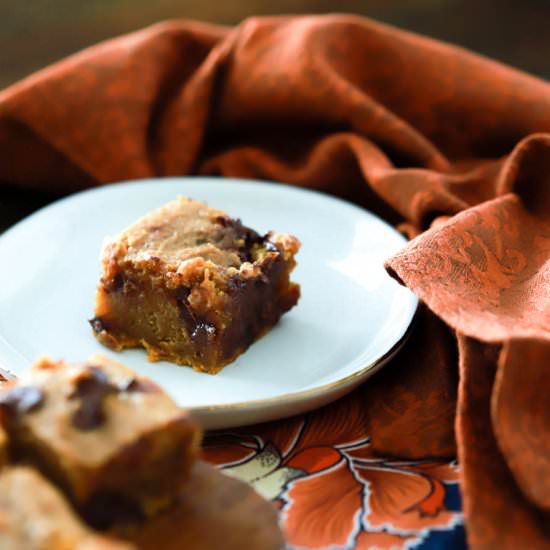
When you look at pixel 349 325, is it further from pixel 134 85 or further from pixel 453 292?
pixel 134 85

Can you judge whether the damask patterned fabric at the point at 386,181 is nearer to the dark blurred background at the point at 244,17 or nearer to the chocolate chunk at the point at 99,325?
the chocolate chunk at the point at 99,325

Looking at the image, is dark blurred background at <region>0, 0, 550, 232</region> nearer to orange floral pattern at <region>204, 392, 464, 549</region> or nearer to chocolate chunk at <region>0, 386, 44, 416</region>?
orange floral pattern at <region>204, 392, 464, 549</region>

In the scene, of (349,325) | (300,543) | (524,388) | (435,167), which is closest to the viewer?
(300,543)

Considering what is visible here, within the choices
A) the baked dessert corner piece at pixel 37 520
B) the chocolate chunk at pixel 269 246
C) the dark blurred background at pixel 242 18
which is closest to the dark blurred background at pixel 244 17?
the dark blurred background at pixel 242 18

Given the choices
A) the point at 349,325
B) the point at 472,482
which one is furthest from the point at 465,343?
the point at 349,325

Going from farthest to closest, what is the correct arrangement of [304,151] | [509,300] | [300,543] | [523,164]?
[304,151] → [523,164] → [509,300] → [300,543]

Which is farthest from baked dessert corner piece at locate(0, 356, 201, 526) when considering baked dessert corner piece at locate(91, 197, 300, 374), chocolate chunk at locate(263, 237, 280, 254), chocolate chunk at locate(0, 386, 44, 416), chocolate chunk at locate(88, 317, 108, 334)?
chocolate chunk at locate(263, 237, 280, 254)

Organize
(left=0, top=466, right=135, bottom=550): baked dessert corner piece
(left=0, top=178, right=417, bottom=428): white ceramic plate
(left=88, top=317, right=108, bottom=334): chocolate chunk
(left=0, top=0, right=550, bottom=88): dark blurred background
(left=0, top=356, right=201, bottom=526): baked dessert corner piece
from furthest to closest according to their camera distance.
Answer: (left=0, top=0, right=550, bottom=88): dark blurred background
(left=88, top=317, right=108, bottom=334): chocolate chunk
(left=0, top=178, right=417, bottom=428): white ceramic plate
(left=0, top=356, right=201, bottom=526): baked dessert corner piece
(left=0, top=466, right=135, bottom=550): baked dessert corner piece
